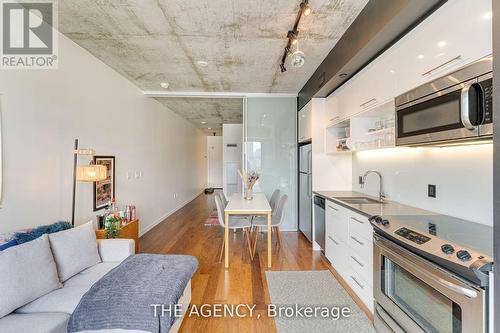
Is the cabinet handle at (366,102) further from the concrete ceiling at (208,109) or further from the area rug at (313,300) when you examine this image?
the concrete ceiling at (208,109)

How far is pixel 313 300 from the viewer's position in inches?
90.8

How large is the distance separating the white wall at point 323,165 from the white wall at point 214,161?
7888mm

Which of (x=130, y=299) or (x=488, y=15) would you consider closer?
(x=488, y=15)

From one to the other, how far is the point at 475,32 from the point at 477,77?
0.25 metres

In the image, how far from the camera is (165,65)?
3322mm

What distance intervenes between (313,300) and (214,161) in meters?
9.38

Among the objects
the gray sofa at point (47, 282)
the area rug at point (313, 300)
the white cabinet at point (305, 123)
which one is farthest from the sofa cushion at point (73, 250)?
the white cabinet at point (305, 123)

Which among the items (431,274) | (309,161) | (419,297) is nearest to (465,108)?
(431,274)

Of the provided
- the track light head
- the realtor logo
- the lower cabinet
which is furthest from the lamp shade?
→ the lower cabinet

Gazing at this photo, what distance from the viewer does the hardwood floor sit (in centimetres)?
203

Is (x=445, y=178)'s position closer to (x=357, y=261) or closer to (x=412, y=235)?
(x=412, y=235)

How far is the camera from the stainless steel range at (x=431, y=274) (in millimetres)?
1079

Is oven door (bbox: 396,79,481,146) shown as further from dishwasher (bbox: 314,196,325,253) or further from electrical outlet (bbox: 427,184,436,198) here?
dishwasher (bbox: 314,196,325,253)

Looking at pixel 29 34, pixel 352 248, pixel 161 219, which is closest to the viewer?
pixel 29 34
